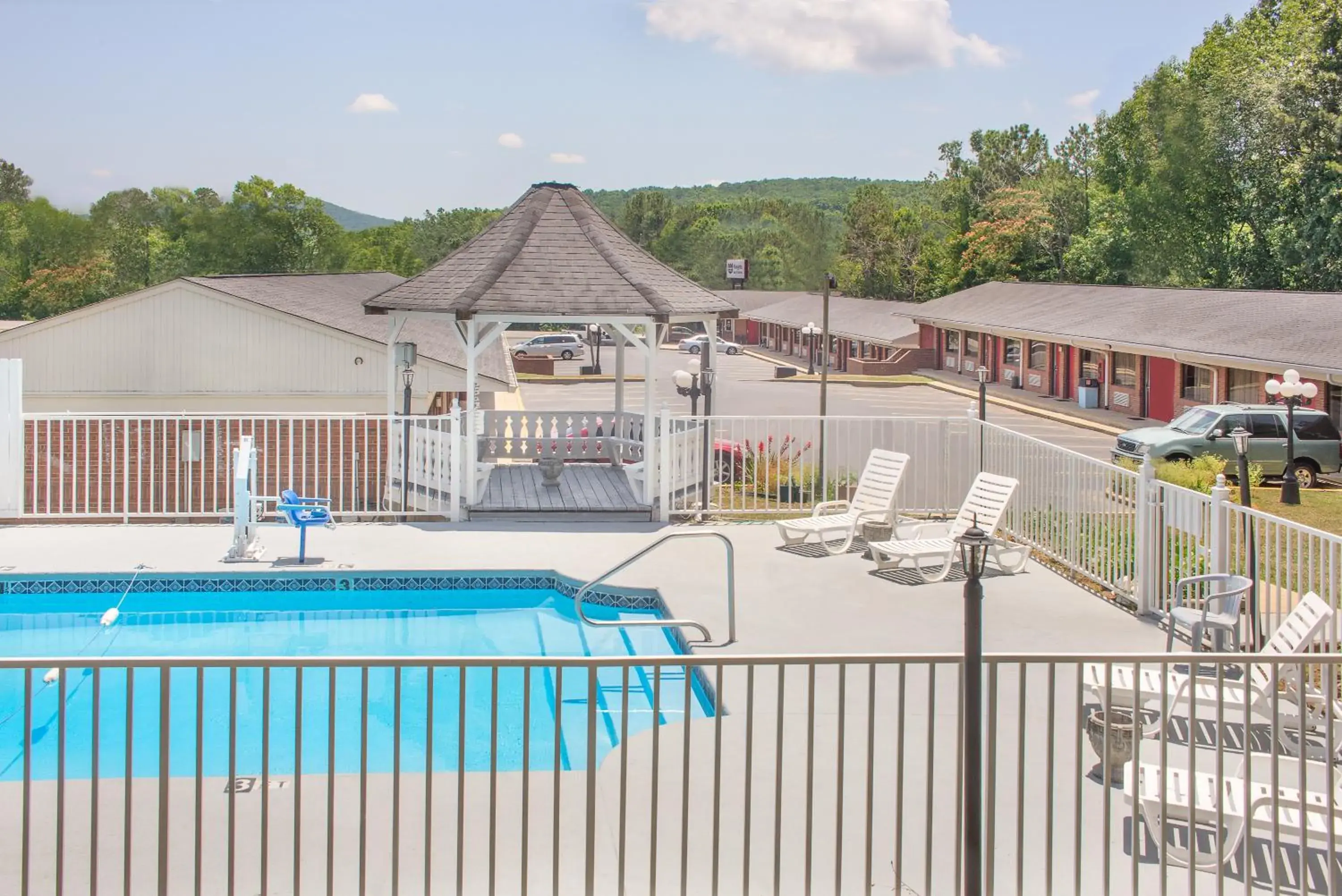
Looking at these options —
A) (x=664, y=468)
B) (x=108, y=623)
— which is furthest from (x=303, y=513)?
(x=664, y=468)

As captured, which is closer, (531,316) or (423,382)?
(531,316)

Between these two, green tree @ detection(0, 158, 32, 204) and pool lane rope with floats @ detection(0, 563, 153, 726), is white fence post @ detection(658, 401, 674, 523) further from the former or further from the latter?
green tree @ detection(0, 158, 32, 204)

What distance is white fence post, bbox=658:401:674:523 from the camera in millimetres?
15109

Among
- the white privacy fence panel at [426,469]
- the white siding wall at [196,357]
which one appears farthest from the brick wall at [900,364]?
the white privacy fence panel at [426,469]

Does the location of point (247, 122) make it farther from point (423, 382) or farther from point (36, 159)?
point (423, 382)

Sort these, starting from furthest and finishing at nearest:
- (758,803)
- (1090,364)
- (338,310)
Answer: (1090,364) < (338,310) < (758,803)

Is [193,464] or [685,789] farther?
[193,464]

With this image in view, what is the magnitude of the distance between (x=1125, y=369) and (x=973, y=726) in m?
39.7

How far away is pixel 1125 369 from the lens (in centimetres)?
4209

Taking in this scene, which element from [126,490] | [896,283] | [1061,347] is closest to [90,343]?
[126,490]

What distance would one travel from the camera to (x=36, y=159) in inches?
6378

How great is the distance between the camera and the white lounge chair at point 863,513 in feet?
43.9

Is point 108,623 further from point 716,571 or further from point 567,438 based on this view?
→ point 567,438

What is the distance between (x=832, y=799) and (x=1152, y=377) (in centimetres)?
3599
